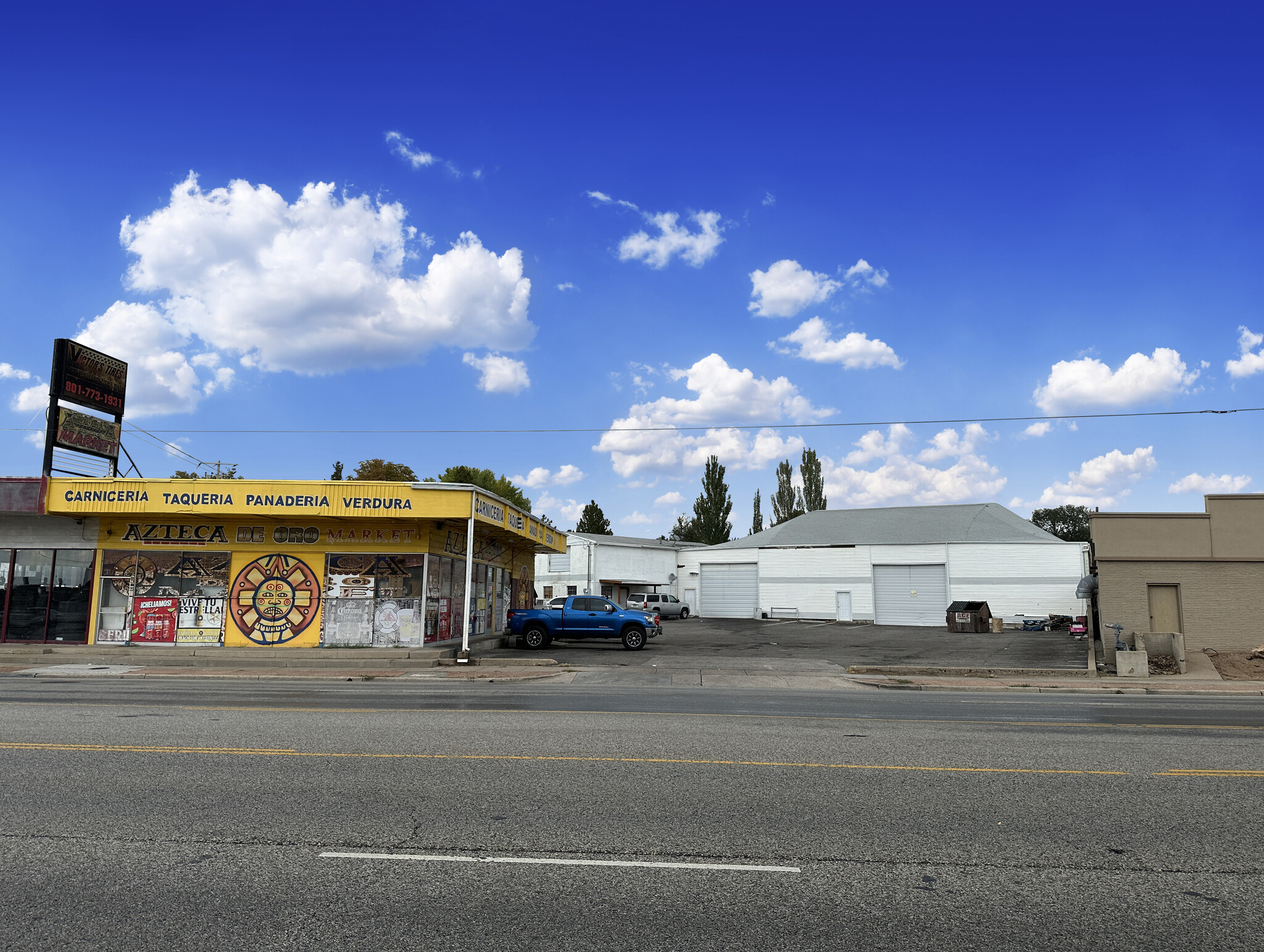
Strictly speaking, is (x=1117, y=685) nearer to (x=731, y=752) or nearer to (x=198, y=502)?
(x=731, y=752)

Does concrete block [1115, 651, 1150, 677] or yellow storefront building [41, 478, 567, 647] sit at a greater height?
yellow storefront building [41, 478, 567, 647]

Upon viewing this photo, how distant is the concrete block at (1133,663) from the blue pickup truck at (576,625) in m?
14.2

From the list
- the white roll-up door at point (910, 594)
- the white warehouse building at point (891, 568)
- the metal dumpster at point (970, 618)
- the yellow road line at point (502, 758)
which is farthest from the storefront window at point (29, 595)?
the white roll-up door at point (910, 594)

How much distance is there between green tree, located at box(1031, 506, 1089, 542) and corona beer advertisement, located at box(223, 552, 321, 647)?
96.6 meters

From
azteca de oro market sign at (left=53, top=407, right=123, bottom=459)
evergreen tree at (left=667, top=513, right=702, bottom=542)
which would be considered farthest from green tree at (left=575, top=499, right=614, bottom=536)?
azteca de oro market sign at (left=53, top=407, right=123, bottom=459)

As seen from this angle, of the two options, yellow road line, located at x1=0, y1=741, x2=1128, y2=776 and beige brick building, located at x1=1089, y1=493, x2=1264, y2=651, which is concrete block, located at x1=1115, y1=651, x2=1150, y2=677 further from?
yellow road line, located at x1=0, y1=741, x2=1128, y2=776

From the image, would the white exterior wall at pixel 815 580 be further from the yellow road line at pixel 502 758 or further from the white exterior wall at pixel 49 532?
the yellow road line at pixel 502 758

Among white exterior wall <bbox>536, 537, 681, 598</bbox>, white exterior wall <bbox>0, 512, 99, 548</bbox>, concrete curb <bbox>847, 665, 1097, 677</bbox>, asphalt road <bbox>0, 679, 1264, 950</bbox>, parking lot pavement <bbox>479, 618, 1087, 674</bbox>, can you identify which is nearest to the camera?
asphalt road <bbox>0, 679, 1264, 950</bbox>

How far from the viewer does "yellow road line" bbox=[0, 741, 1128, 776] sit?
829cm

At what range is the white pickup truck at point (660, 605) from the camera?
5359cm

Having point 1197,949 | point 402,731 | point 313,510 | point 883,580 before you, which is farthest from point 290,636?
point 883,580

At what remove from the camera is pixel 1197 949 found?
13.5 ft

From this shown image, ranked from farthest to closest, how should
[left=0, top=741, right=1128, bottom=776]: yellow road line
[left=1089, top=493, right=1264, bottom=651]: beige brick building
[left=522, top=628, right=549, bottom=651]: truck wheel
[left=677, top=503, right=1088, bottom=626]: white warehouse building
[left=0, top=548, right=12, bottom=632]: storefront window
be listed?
[left=677, top=503, right=1088, bottom=626]: white warehouse building → [left=522, top=628, right=549, bottom=651]: truck wheel → [left=0, top=548, right=12, bottom=632]: storefront window → [left=1089, top=493, right=1264, bottom=651]: beige brick building → [left=0, top=741, right=1128, bottom=776]: yellow road line

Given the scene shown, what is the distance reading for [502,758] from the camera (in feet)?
28.5
